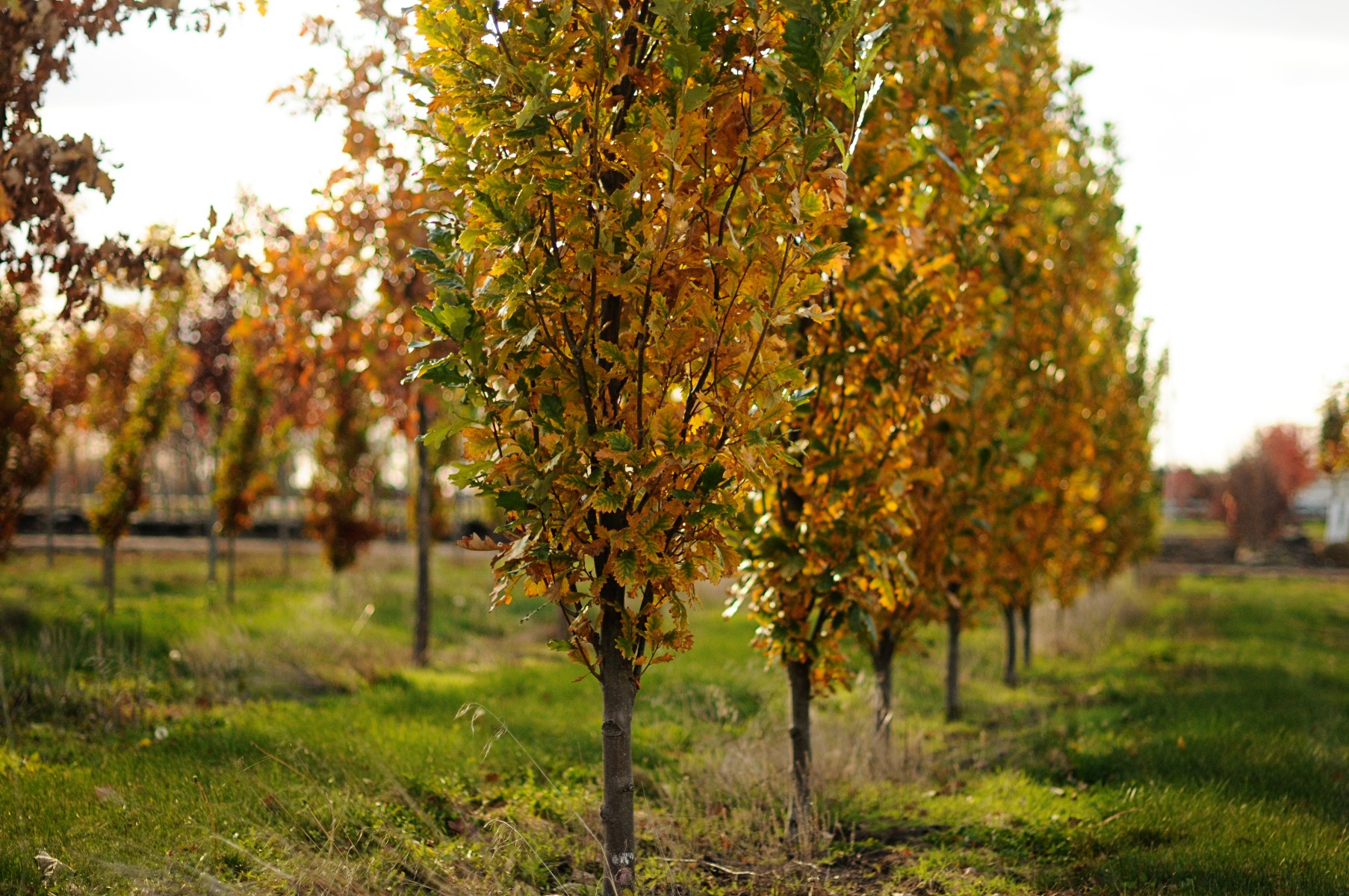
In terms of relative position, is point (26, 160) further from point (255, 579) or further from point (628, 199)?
point (255, 579)

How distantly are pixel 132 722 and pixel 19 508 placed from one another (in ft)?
23.0

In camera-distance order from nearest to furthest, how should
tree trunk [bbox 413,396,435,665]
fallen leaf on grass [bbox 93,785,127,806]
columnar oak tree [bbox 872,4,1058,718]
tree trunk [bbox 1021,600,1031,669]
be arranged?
fallen leaf on grass [bbox 93,785,127,806] < columnar oak tree [bbox 872,4,1058,718] < tree trunk [bbox 413,396,435,665] < tree trunk [bbox 1021,600,1031,669]

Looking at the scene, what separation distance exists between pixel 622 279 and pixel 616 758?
5.18 feet

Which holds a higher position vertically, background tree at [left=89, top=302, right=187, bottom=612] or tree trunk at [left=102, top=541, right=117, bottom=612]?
background tree at [left=89, top=302, right=187, bottom=612]

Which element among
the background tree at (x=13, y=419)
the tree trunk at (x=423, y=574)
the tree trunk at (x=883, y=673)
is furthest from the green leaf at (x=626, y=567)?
the background tree at (x=13, y=419)

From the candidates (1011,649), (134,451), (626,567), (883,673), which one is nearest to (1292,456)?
(1011,649)

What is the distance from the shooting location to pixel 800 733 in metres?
4.77

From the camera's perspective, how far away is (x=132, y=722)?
570 centimetres

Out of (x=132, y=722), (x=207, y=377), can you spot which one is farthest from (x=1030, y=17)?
(x=207, y=377)

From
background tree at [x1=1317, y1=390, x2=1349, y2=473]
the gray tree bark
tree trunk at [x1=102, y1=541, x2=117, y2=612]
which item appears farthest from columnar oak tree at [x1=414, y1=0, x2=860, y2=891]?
background tree at [x1=1317, y1=390, x2=1349, y2=473]

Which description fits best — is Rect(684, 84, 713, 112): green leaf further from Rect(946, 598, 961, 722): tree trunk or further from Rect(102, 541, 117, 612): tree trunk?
Rect(102, 541, 117, 612): tree trunk

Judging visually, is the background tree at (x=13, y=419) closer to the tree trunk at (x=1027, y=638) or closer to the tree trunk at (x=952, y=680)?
the tree trunk at (x=952, y=680)

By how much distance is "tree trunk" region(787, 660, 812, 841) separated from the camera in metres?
4.62

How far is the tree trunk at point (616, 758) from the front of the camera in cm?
337
